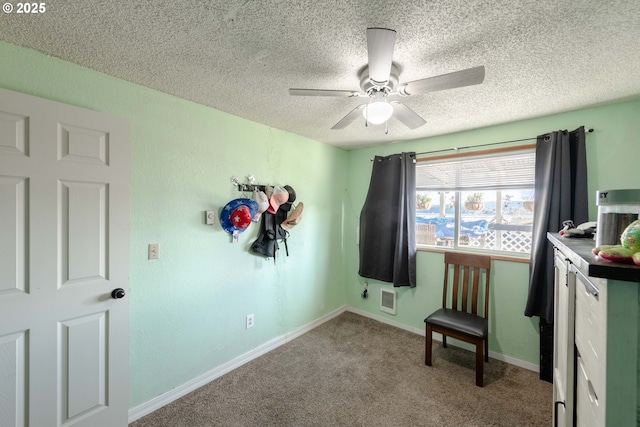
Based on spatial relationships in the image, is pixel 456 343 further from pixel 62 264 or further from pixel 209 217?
pixel 62 264

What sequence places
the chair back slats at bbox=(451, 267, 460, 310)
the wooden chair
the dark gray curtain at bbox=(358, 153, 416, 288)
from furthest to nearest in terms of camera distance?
the dark gray curtain at bbox=(358, 153, 416, 288) < the chair back slats at bbox=(451, 267, 460, 310) < the wooden chair

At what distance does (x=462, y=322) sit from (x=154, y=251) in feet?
8.29

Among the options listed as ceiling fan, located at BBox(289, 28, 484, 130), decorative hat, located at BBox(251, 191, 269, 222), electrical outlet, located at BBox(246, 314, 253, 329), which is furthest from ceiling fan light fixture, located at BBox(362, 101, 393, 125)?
electrical outlet, located at BBox(246, 314, 253, 329)

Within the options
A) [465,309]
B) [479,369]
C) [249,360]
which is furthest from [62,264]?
[465,309]

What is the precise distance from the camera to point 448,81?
4.08ft

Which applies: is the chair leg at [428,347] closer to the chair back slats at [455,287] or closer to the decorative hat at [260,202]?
the chair back slats at [455,287]

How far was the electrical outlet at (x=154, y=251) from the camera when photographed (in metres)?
1.80

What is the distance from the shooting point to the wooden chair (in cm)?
206

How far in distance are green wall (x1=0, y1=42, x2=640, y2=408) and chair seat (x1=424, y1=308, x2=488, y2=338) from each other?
374mm

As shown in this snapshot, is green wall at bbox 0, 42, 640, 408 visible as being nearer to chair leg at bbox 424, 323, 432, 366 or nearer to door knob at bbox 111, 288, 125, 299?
door knob at bbox 111, 288, 125, 299

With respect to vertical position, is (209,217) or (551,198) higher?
(551,198)

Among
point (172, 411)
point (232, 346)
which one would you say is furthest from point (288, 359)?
point (172, 411)

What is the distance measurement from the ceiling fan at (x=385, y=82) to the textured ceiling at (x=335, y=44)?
163 mm

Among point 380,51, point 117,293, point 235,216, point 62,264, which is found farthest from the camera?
point 235,216
